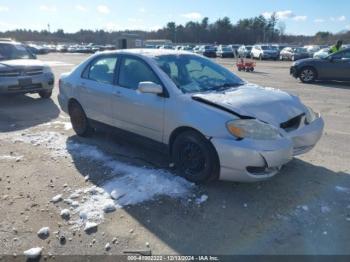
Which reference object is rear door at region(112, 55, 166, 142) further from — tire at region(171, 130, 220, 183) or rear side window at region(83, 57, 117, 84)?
tire at region(171, 130, 220, 183)

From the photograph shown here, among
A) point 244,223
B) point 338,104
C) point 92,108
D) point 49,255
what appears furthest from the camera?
point 338,104

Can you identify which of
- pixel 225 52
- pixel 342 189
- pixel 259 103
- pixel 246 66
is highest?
pixel 259 103

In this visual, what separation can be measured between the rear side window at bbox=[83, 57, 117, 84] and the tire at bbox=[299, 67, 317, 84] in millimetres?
10960

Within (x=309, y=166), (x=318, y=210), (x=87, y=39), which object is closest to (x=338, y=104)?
(x=309, y=166)

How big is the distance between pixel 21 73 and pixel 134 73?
18.6 feet

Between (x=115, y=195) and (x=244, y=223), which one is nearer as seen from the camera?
(x=244, y=223)

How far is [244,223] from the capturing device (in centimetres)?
361

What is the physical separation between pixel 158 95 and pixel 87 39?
137 metres

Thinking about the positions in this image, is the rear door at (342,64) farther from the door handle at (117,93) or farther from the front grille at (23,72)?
the door handle at (117,93)

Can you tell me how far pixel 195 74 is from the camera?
5.07m

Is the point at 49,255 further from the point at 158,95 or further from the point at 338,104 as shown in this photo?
the point at 338,104

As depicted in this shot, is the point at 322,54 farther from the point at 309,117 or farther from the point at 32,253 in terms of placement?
the point at 32,253

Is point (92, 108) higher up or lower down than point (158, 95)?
lower down

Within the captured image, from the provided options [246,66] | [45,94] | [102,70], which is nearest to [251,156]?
[102,70]
